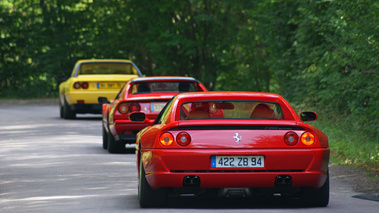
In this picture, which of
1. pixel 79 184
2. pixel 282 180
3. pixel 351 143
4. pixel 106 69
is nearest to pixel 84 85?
pixel 106 69

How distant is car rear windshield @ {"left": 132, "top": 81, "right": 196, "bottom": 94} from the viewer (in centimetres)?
1496

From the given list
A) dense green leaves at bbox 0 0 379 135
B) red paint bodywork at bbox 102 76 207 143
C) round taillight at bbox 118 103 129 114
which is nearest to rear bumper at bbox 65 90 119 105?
dense green leaves at bbox 0 0 379 135

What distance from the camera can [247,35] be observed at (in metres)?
31.6

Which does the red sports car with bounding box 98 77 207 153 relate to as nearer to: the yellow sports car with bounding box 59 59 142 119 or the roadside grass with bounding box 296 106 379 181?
the roadside grass with bounding box 296 106 379 181

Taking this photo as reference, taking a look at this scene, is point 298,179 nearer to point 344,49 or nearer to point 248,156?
point 248,156

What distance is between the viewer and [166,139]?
307 inches

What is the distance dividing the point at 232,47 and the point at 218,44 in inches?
56.1

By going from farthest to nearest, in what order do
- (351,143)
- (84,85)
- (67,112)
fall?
1. (67,112)
2. (84,85)
3. (351,143)

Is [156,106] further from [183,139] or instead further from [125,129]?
[183,139]

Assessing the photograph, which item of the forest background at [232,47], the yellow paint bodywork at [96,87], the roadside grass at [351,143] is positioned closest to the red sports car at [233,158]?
the roadside grass at [351,143]

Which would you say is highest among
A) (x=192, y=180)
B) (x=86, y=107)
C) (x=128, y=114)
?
(x=192, y=180)

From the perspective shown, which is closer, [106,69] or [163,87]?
[163,87]

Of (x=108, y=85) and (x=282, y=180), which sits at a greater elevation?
(x=282, y=180)

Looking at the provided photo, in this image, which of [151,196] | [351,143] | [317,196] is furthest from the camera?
[351,143]
